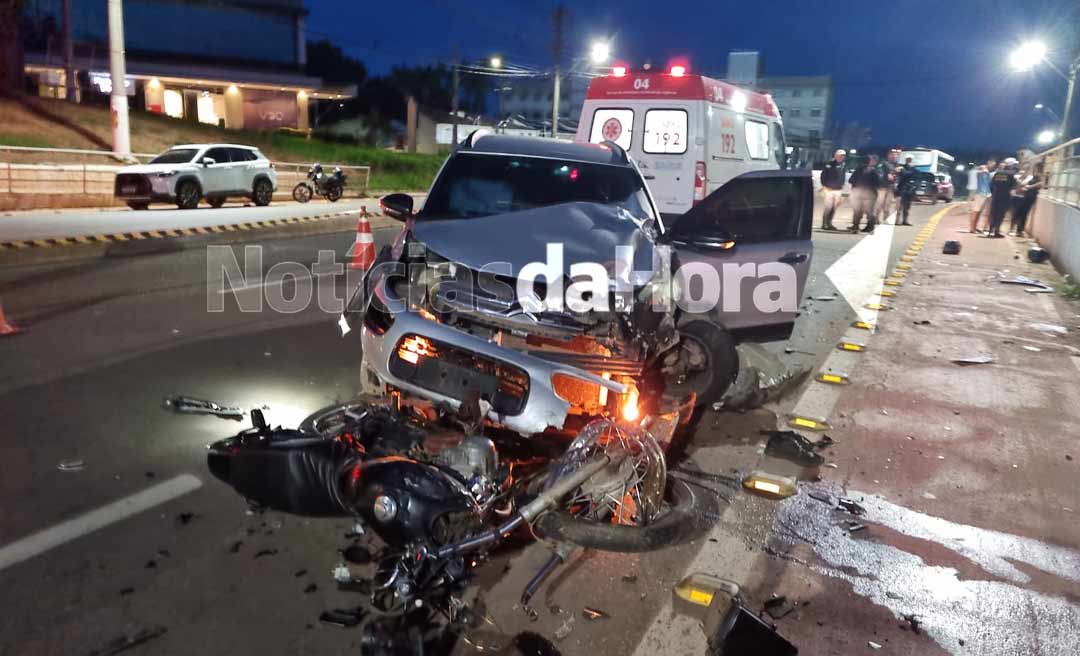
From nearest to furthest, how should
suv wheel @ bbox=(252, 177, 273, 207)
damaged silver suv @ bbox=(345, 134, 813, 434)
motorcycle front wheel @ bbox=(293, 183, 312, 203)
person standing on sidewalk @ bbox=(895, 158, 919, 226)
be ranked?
damaged silver suv @ bbox=(345, 134, 813, 434) → suv wheel @ bbox=(252, 177, 273, 207) → person standing on sidewalk @ bbox=(895, 158, 919, 226) → motorcycle front wheel @ bbox=(293, 183, 312, 203)

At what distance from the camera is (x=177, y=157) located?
18453 mm

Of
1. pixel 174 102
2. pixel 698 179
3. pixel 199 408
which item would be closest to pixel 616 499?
pixel 199 408

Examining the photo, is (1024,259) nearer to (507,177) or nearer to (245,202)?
(507,177)

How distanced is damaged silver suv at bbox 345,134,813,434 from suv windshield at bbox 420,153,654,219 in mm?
12

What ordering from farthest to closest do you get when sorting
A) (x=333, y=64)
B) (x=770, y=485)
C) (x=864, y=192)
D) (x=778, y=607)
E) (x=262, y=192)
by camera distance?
(x=333, y=64) < (x=262, y=192) < (x=864, y=192) < (x=770, y=485) < (x=778, y=607)

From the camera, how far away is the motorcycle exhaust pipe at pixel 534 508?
10.4 ft

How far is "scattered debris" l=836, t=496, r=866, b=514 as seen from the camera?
4.46m

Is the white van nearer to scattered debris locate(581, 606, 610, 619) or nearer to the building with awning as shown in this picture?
scattered debris locate(581, 606, 610, 619)

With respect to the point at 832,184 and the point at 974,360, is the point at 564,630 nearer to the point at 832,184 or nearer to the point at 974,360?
the point at 974,360

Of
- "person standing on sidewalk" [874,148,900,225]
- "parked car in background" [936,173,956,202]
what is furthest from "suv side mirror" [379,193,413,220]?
"parked car in background" [936,173,956,202]

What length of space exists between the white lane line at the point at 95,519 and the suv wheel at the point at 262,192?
689 inches

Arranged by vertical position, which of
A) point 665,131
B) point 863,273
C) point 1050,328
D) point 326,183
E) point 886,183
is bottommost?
point 1050,328

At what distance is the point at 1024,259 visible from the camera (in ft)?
51.6

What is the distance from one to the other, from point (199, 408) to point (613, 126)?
345 inches
